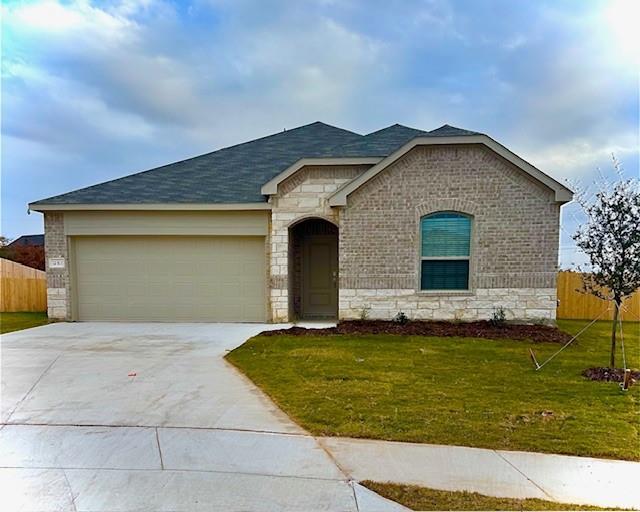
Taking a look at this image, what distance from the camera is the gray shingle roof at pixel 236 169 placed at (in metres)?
10.8

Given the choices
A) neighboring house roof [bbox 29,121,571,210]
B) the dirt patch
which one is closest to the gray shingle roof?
neighboring house roof [bbox 29,121,571,210]

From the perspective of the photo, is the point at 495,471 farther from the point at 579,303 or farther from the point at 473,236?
the point at 579,303

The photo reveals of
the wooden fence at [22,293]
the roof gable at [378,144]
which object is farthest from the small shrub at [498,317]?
the wooden fence at [22,293]

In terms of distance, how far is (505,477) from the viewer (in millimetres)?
3115

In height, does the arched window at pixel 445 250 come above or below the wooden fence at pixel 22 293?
above

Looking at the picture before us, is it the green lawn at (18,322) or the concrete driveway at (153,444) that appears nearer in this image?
the concrete driveway at (153,444)

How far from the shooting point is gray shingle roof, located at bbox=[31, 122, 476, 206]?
1080cm

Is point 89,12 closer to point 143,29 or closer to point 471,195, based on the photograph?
point 143,29

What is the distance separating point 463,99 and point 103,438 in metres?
15.9

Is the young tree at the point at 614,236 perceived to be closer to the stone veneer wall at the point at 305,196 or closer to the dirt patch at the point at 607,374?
the dirt patch at the point at 607,374

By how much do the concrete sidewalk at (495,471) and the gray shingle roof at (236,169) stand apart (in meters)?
8.16

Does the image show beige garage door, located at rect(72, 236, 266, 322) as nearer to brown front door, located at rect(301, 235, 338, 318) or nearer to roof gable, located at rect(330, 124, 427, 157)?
brown front door, located at rect(301, 235, 338, 318)

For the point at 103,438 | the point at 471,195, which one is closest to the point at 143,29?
the point at 471,195

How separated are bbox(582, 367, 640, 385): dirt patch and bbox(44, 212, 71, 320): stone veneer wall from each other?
41.3 ft
